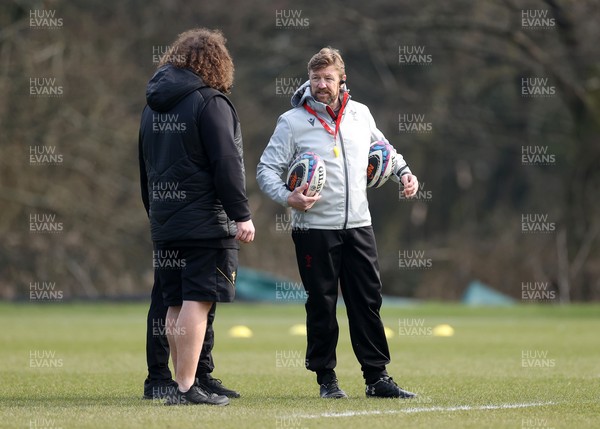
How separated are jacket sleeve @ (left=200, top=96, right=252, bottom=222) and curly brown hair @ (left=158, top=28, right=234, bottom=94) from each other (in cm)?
22

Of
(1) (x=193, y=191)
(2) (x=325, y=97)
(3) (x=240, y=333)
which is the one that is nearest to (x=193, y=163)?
(1) (x=193, y=191)

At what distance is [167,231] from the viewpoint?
736 cm

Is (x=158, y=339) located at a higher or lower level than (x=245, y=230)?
lower

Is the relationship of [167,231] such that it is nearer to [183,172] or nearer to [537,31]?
[183,172]

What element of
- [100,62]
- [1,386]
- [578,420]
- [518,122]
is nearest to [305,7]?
[100,62]

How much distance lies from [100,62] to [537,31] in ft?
32.4

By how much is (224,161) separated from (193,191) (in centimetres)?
26

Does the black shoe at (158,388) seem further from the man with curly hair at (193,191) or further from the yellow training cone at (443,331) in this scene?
the yellow training cone at (443,331)

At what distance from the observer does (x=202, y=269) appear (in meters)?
7.32

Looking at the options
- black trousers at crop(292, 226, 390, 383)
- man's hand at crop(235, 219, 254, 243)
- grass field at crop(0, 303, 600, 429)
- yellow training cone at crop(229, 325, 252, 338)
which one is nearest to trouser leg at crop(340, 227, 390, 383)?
black trousers at crop(292, 226, 390, 383)

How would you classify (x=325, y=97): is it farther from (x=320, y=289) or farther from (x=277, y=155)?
(x=320, y=289)

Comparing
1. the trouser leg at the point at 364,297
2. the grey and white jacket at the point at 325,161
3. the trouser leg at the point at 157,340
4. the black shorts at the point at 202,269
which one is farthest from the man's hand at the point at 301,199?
the trouser leg at the point at 157,340

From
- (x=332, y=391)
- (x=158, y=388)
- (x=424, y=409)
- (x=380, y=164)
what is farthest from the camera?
(x=380, y=164)

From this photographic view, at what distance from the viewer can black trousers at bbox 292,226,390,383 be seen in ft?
25.8
